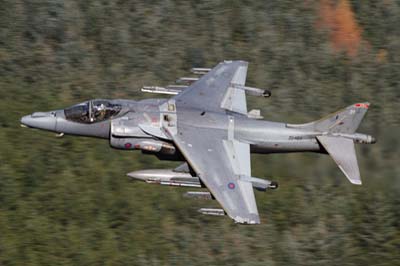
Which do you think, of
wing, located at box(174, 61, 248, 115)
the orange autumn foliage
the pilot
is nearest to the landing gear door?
wing, located at box(174, 61, 248, 115)

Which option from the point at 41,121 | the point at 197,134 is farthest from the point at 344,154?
the point at 41,121

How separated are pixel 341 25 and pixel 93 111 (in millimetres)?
14933

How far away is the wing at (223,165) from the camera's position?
27141 mm

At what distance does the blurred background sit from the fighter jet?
213 centimetres

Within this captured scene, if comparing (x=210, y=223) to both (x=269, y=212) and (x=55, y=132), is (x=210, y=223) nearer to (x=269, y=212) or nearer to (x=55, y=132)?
(x=269, y=212)

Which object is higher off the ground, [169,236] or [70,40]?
[70,40]

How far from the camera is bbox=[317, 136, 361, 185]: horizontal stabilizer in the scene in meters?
29.9

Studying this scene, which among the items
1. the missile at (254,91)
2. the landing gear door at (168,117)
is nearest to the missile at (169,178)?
the landing gear door at (168,117)

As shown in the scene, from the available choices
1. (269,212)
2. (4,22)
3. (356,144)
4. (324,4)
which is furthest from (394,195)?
(4,22)

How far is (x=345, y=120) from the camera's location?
100 feet

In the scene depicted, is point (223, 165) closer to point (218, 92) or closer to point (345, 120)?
point (218, 92)

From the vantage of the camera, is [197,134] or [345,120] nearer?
[197,134]

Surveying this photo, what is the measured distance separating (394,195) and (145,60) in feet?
39.1

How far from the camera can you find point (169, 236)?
3100 centimetres
